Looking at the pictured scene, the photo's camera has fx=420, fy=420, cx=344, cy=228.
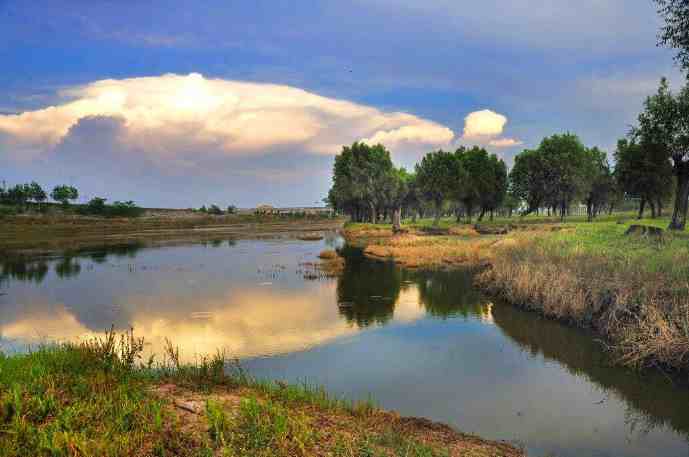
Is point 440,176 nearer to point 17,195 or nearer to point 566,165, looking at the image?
point 566,165

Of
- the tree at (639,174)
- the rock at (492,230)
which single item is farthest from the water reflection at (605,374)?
the rock at (492,230)

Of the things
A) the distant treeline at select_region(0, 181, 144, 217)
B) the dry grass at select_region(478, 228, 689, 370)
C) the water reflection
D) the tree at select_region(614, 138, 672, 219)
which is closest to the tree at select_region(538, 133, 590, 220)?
the tree at select_region(614, 138, 672, 219)

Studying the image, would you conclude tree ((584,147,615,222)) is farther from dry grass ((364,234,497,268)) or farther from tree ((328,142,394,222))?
dry grass ((364,234,497,268))

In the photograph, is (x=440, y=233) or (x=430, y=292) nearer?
(x=430, y=292)

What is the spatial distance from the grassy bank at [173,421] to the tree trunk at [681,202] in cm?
4305

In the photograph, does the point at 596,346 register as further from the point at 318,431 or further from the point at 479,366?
the point at 318,431

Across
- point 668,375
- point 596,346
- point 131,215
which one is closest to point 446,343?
point 596,346

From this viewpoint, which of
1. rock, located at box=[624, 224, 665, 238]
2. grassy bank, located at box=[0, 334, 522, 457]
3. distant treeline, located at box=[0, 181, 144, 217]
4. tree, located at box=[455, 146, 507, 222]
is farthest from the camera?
distant treeline, located at box=[0, 181, 144, 217]

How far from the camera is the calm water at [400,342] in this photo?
1135 cm

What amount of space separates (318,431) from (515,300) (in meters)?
19.1

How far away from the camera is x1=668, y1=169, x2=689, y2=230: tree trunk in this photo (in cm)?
4081

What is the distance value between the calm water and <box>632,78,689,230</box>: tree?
1003 inches

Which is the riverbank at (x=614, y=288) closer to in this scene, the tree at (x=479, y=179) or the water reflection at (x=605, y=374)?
the water reflection at (x=605, y=374)

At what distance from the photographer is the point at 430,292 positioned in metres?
28.7
